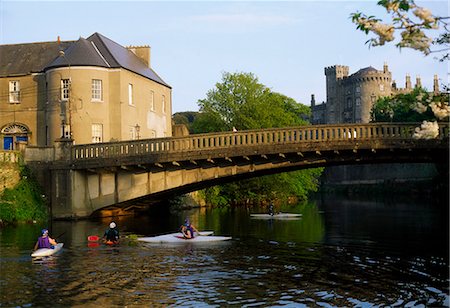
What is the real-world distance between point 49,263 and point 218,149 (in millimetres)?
14958

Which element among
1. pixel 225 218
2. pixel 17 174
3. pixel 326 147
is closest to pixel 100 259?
pixel 326 147

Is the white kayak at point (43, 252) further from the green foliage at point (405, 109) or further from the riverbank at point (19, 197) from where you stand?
the green foliage at point (405, 109)

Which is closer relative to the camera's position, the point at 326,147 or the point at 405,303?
the point at 405,303

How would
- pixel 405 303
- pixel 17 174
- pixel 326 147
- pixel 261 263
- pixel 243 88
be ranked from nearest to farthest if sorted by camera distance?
pixel 405 303, pixel 261 263, pixel 326 147, pixel 17 174, pixel 243 88

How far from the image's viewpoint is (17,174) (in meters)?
41.1

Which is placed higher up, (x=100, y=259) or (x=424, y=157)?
(x=424, y=157)

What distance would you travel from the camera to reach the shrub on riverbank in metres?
39.3

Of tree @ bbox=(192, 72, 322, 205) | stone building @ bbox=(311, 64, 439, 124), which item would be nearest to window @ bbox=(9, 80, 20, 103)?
tree @ bbox=(192, 72, 322, 205)

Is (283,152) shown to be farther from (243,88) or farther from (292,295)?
(243,88)

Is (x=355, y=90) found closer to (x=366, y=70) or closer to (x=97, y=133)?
A: (x=366, y=70)

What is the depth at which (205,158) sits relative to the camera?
36.7m

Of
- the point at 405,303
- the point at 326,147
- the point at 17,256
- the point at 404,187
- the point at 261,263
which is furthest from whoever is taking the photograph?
the point at 404,187

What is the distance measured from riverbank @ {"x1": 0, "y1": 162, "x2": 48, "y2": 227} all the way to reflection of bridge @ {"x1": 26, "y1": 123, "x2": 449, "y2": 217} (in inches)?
37.0

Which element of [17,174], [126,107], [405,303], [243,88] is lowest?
[405,303]
